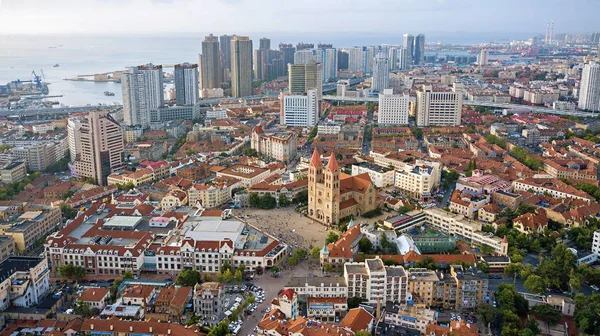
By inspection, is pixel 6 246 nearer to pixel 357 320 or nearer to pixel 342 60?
pixel 357 320

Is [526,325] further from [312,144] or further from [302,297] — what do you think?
[312,144]

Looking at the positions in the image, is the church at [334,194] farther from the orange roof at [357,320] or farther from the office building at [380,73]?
the office building at [380,73]

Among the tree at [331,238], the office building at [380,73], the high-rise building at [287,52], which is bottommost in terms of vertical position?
the tree at [331,238]

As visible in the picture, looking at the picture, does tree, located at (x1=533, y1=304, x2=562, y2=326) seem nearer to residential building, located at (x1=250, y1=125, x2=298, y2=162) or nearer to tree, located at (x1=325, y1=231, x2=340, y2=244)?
tree, located at (x1=325, y1=231, x2=340, y2=244)

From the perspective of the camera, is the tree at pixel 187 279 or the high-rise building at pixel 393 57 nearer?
the tree at pixel 187 279

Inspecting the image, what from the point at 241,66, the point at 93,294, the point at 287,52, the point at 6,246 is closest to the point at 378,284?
the point at 93,294

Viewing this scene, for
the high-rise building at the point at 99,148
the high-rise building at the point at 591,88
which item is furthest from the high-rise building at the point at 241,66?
the high-rise building at the point at 591,88

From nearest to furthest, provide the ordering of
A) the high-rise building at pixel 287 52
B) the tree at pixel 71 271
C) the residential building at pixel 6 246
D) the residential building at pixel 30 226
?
the tree at pixel 71 271
the residential building at pixel 6 246
the residential building at pixel 30 226
the high-rise building at pixel 287 52
